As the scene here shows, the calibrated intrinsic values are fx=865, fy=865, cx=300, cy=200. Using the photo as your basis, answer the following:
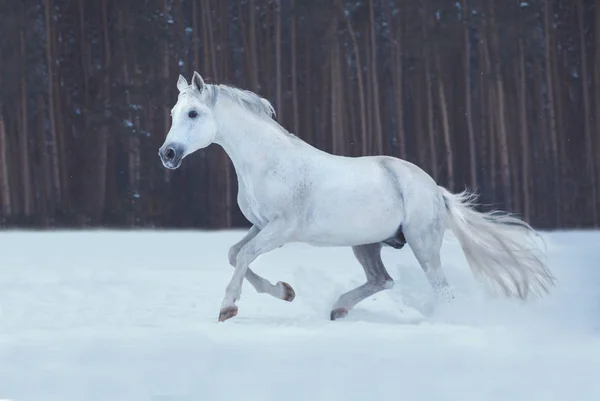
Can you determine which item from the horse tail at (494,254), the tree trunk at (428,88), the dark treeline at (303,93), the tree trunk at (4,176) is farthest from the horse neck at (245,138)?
the tree trunk at (4,176)

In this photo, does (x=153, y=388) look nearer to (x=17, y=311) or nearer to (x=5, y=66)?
(x=17, y=311)

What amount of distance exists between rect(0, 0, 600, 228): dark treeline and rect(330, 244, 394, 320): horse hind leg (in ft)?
12.9

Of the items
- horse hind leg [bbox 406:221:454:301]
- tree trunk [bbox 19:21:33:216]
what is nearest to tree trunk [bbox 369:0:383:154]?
tree trunk [bbox 19:21:33:216]

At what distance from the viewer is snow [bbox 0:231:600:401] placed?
2197mm

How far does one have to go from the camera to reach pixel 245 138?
10.9ft

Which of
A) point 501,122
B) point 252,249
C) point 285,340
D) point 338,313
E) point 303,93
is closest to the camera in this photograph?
point 285,340

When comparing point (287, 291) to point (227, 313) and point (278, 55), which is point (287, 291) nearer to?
point (227, 313)

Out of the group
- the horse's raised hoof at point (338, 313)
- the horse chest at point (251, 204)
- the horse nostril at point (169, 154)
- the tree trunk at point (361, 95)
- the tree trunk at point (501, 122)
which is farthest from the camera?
the tree trunk at point (501, 122)

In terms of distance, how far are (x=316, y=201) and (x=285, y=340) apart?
0.63 meters

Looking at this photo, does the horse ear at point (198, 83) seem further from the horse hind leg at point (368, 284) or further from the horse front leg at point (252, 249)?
the horse hind leg at point (368, 284)

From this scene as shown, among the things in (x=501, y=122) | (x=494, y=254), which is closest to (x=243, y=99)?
(x=494, y=254)

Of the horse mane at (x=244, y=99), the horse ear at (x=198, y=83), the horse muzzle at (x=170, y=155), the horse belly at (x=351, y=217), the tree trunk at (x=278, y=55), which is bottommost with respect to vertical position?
the horse belly at (x=351, y=217)

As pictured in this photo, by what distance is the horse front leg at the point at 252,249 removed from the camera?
3141 millimetres

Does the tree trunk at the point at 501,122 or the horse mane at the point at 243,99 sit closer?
the horse mane at the point at 243,99
